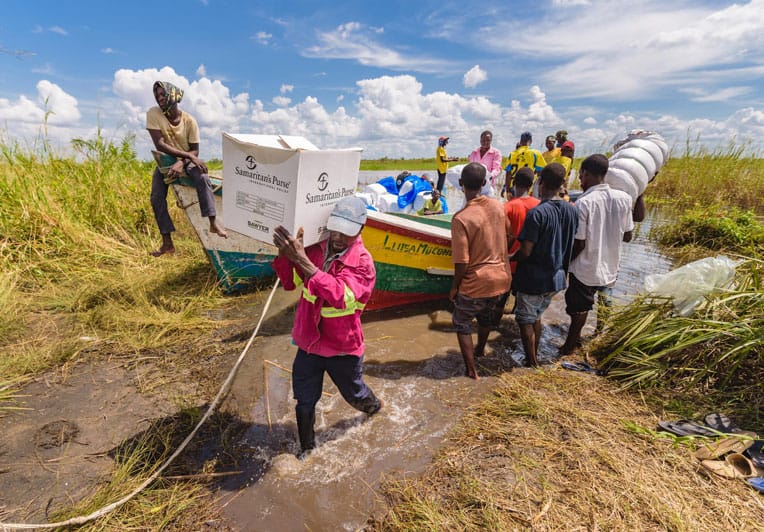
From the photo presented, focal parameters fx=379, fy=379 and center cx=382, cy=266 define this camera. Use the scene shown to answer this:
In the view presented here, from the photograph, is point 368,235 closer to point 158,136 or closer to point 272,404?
point 272,404

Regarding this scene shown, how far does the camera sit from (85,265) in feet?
19.0

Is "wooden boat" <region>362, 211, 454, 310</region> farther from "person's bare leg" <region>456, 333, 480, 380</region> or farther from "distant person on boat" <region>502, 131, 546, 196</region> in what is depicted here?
"distant person on boat" <region>502, 131, 546, 196</region>

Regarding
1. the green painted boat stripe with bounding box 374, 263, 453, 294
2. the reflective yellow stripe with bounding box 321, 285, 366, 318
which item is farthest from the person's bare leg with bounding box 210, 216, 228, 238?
the reflective yellow stripe with bounding box 321, 285, 366, 318

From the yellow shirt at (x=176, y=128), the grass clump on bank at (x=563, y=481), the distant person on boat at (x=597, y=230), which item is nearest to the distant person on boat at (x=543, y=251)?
the distant person on boat at (x=597, y=230)

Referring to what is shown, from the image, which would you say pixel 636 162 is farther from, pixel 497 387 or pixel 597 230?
pixel 497 387

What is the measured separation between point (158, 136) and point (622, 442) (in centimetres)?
507

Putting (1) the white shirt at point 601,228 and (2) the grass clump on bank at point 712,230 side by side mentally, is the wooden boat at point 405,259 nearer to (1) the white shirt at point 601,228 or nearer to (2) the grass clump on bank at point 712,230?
(1) the white shirt at point 601,228

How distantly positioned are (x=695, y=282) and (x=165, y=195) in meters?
5.77

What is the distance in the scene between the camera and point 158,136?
4090 mm

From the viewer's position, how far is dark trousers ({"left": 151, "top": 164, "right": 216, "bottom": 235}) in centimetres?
455

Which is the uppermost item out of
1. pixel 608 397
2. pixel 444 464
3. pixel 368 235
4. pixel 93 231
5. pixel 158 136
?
pixel 158 136

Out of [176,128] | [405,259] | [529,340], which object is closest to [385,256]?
[405,259]

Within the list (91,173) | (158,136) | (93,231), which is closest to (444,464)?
(158,136)

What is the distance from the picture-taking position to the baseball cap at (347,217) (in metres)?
2.13
